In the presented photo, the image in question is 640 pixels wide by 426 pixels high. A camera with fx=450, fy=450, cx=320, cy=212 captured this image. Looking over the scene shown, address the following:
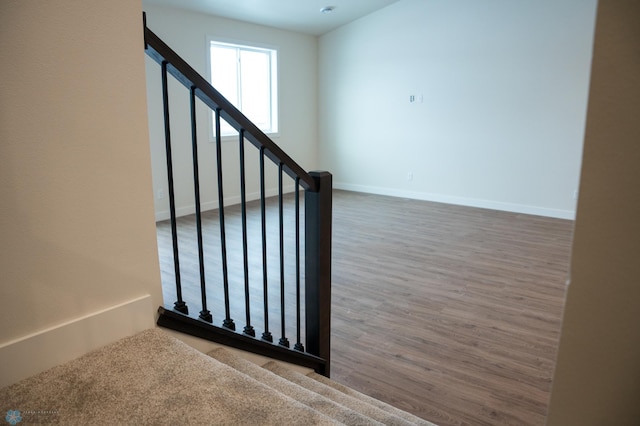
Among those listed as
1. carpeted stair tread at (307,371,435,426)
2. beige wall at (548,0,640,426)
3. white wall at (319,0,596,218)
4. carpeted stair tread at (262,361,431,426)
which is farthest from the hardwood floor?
beige wall at (548,0,640,426)

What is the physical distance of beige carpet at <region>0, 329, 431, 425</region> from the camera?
1.02 metres

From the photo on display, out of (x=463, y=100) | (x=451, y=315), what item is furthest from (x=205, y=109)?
(x=451, y=315)

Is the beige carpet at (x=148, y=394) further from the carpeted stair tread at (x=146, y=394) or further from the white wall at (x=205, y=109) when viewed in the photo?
the white wall at (x=205, y=109)

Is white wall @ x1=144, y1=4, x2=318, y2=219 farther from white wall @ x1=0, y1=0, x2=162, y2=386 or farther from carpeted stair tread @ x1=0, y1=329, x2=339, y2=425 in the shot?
carpeted stair tread @ x1=0, y1=329, x2=339, y2=425

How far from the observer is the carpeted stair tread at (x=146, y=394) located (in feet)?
3.36

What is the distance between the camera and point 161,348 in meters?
1.28

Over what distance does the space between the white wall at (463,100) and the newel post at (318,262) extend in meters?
4.59

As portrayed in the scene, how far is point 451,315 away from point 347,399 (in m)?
1.54

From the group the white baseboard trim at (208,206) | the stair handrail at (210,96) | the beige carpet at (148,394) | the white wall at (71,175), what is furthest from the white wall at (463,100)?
the white wall at (71,175)

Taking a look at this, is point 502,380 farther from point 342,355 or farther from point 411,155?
point 411,155

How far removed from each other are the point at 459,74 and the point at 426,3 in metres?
1.10

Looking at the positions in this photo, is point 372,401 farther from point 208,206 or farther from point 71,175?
point 208,206

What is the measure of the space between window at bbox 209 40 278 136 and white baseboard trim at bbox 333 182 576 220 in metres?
1.75

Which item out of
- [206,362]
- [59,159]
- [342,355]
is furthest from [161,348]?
[342,355]
